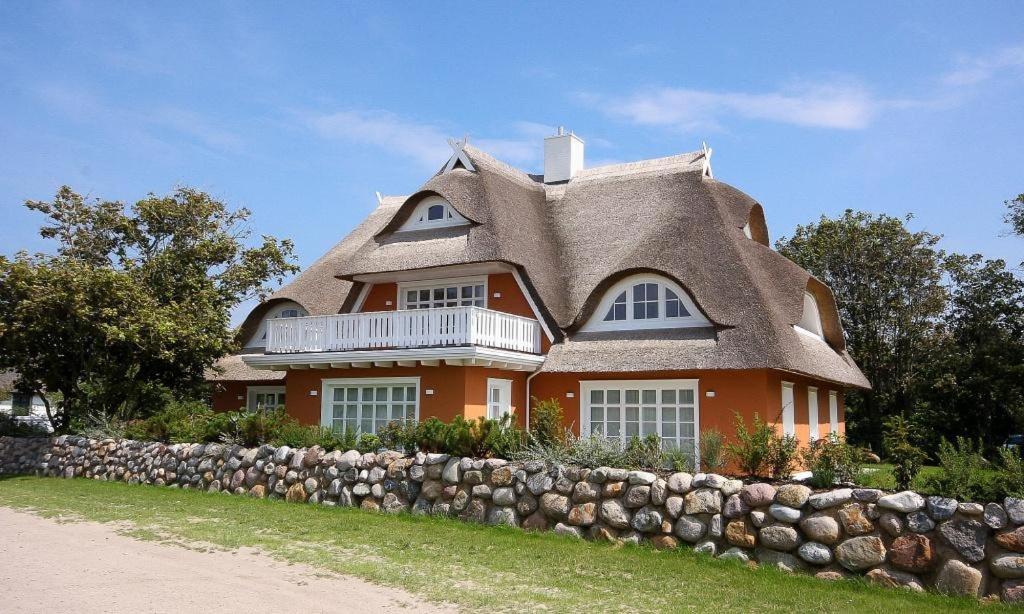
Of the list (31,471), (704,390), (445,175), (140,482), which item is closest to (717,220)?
(704,390)

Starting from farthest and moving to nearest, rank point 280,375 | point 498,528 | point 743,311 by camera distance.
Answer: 1. point 280,375
2. point 743,311
3. point 498,528

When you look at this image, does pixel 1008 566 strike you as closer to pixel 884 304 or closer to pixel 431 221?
pixel 431 221

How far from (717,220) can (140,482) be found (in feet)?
44.2

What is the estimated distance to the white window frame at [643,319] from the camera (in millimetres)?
16469

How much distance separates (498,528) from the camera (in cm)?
1095

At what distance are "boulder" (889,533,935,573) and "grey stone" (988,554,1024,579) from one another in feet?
1.77

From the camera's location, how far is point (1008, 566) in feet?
24.7

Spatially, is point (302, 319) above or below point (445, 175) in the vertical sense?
below

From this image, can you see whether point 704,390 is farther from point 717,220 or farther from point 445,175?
point 445,175

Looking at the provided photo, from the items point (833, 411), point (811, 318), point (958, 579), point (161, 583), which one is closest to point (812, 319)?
point (811, 318)

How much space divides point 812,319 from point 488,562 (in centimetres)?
1423

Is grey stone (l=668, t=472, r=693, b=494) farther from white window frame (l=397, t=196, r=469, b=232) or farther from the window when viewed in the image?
white window frame (l=397, t=196, r=469, b=232)

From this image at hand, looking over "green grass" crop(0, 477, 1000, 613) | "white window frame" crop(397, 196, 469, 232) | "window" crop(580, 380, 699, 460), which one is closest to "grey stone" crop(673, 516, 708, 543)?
"green grass" crop(0, 477, 1000, 613)

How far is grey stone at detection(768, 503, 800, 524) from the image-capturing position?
Answer: 8773 mm
